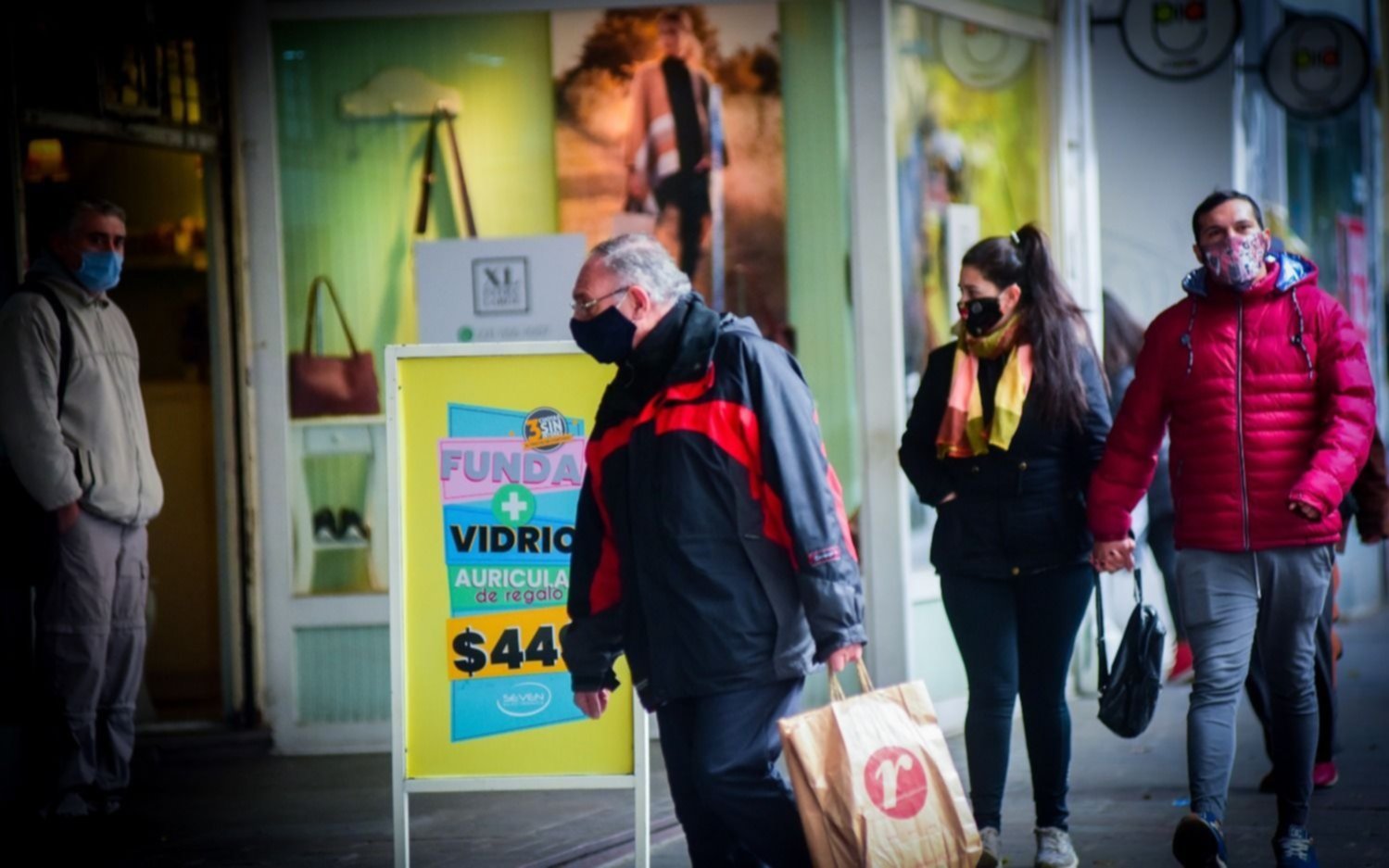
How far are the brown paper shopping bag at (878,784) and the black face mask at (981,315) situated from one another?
5.45 feet

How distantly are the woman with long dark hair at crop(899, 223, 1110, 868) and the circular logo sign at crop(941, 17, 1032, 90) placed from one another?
321cm

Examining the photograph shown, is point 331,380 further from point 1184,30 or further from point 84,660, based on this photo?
point 1184,30

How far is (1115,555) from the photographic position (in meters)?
5.81

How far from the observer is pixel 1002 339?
19.9 ft

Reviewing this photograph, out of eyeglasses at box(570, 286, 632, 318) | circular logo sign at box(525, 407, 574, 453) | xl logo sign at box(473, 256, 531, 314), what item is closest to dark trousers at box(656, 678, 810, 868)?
eyeglasses at box(570, 286, 632, 318)

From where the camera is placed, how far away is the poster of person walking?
27.8 ft

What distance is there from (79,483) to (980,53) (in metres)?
4.54

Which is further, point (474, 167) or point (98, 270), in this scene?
point (474, 167)

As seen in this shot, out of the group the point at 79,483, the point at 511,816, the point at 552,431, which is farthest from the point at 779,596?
the point at 79,483

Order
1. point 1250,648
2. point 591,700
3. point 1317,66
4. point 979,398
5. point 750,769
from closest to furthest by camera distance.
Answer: point 750,769 < point 591,700 < point 1250,648 < point 979,398 < point 1317,66

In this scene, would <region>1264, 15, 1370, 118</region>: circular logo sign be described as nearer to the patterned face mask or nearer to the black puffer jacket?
the black puffer jacket

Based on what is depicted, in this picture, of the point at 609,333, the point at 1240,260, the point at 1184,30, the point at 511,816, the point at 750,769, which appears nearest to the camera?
the point at 750,769

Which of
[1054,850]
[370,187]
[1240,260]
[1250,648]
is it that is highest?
[370,187]

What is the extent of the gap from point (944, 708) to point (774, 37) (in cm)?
295
